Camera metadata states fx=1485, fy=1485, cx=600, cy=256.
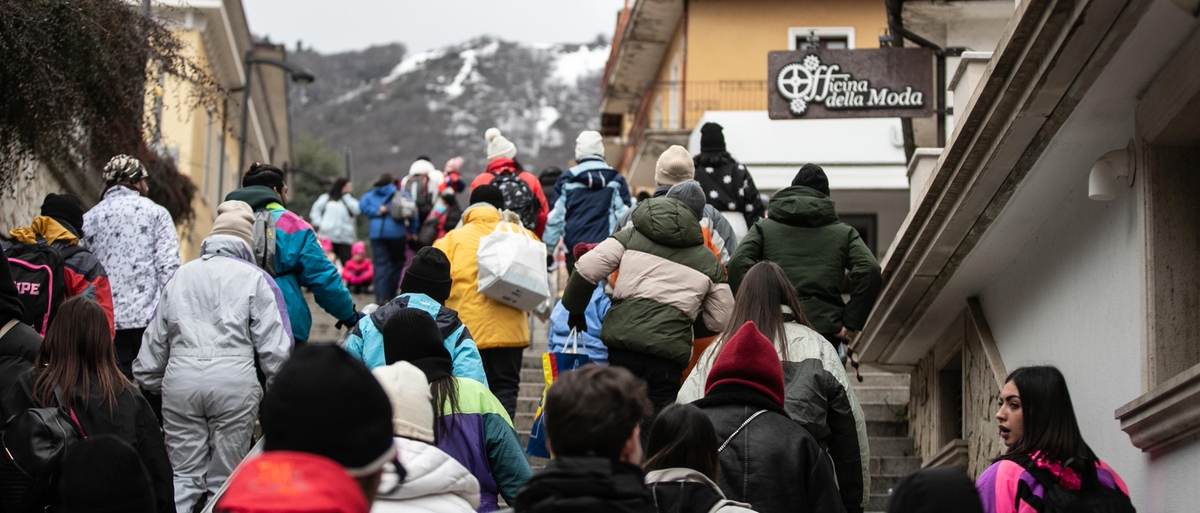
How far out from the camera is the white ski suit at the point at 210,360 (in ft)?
25.1

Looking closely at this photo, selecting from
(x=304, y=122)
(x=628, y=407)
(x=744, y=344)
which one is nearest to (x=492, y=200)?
(x=744, y=344)

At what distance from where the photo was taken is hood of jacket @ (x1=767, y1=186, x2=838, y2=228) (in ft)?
29.3

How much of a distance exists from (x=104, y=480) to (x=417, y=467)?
1011mm

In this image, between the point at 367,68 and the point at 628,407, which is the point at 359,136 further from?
the point at 628,407

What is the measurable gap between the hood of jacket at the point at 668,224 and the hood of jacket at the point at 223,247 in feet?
7.27

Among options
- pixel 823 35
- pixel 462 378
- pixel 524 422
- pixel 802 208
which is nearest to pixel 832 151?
pixel 823 35

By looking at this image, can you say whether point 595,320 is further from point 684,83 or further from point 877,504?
point 684,83

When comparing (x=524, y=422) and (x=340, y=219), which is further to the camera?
(x=340, y=219)

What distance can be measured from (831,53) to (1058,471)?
866 cm

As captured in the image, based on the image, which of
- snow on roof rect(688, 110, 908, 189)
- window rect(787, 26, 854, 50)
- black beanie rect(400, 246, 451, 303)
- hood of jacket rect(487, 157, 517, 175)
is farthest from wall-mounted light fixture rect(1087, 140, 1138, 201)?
window rect(787, 26, 854, 50)

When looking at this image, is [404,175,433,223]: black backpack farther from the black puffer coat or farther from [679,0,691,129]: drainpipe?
[679,0,691,129]: drainpipe

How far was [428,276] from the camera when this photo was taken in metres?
7.80

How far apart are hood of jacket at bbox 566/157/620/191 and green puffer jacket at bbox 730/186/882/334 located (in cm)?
354

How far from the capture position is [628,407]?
13.2 feet
